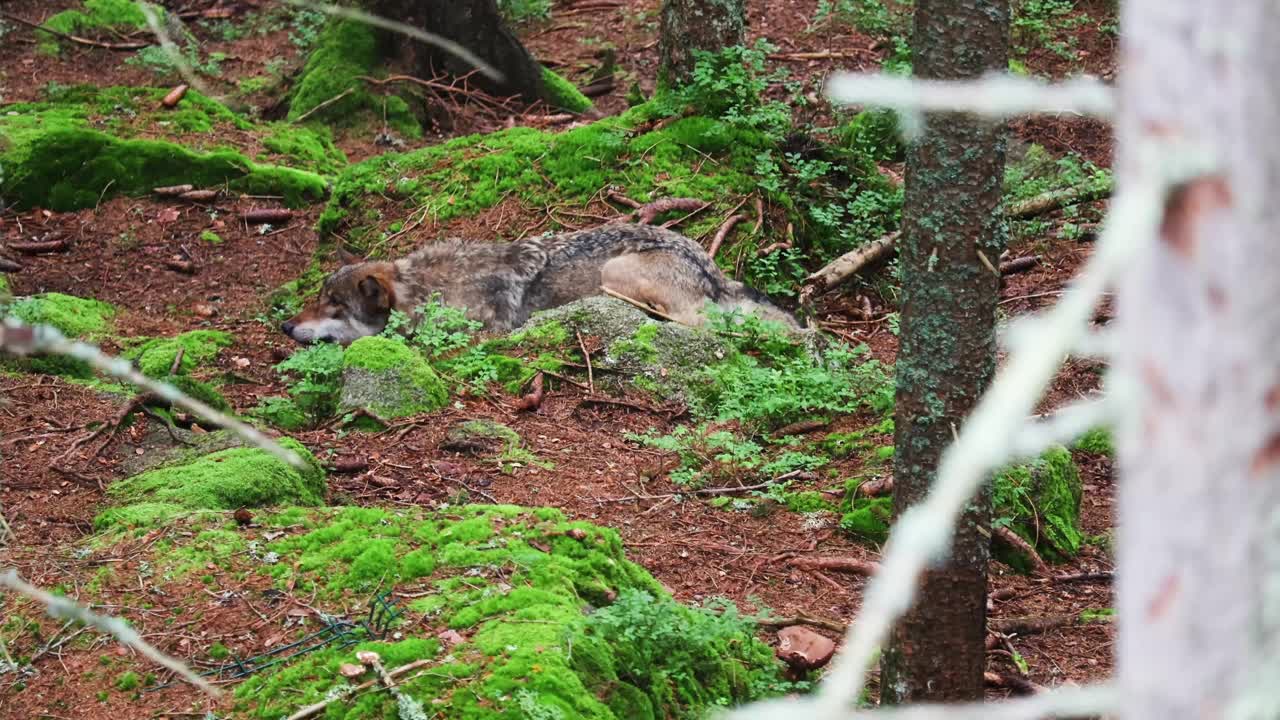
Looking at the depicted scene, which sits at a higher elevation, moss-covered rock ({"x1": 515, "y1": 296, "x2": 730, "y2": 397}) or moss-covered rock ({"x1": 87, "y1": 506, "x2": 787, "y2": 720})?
moss-covered rock ({"x1": 87, "y1": 506, "x2": 787, "y2": 720})

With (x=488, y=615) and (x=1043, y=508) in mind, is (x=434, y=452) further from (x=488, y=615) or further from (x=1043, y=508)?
(x=1043, y=508)

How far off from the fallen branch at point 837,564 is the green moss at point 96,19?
46.2ft

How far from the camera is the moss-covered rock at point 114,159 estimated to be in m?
12.0

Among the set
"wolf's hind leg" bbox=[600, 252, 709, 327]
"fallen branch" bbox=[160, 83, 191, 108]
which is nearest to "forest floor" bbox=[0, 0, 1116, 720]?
"fallen branch" bbox=[160, 83, 191, 108]

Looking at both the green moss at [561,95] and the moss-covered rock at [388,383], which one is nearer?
the moss-covered rock at [388,383]

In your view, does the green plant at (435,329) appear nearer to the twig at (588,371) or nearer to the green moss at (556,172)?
the twig at (588,371)

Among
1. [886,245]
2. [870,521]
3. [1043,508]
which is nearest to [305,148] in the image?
[886,245]

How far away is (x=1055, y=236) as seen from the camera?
11.2 metres

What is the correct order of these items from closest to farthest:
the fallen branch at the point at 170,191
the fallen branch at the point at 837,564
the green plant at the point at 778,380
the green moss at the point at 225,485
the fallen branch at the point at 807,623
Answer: the fallen branch at the point at 807,623 → the green moss at the point at 225,485 → the fallen branch at the point at 837,564 → the green plant at the point at 778,380 → the fallen branch at the point at 170,191

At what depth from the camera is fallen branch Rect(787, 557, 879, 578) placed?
6094 mm

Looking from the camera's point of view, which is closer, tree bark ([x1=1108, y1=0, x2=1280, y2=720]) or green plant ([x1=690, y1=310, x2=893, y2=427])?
tree bark ([x1=1108, y1=0, x2=1280, y2=720])

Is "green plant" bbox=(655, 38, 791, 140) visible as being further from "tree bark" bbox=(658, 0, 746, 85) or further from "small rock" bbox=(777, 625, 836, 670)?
"small rock" bbox=(777, 625, 836, 670)

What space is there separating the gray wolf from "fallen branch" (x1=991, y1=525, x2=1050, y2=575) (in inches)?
136

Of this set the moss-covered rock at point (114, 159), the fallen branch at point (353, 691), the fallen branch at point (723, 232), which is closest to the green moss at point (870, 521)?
the fallen branch at point (353, 691)
